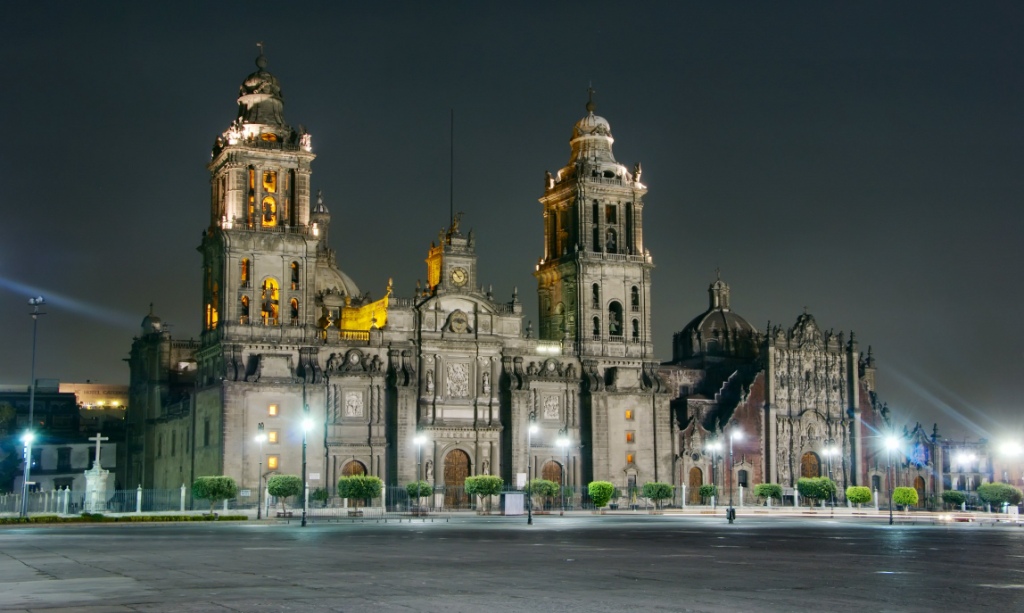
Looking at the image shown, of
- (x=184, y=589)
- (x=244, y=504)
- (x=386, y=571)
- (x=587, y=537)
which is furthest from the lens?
(x=244, y=504)

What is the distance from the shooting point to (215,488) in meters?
75.0

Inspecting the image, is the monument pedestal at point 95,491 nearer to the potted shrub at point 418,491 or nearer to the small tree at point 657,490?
the potted shrub at point 418,491

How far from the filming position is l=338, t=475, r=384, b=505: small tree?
77.8m

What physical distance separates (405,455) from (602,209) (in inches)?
918

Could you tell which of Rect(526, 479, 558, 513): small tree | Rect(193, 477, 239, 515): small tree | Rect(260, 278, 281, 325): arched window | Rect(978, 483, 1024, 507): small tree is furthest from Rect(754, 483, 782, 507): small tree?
Rect(193, 477, 239, 515): small tree

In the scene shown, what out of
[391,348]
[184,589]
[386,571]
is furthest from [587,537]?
[391,348]

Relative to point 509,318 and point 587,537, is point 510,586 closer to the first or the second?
point 587,537

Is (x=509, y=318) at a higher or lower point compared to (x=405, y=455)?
higher

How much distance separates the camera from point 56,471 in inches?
4040

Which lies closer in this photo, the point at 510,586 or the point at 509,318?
the point at 510,586

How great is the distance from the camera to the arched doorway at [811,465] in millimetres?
101125

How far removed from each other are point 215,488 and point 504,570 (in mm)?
47030

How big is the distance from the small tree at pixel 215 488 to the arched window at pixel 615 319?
101 ft

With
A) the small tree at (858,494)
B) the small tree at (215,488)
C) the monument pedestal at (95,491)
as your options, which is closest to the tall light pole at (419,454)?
the small tree at (215,488)
